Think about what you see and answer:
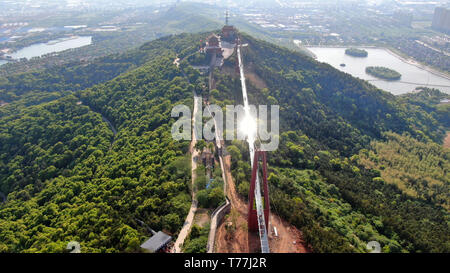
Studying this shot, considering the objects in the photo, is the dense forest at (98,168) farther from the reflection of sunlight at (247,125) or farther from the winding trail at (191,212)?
the reflection of sunlight at (247,125)

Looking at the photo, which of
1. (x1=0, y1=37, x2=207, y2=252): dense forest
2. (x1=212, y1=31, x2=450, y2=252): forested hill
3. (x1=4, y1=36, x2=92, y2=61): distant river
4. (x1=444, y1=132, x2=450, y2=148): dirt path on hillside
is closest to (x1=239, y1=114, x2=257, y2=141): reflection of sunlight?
(x1=212, y1=31, x2=450, y2=252): forested hill

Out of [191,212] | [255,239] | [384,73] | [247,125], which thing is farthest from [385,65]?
[191,212]

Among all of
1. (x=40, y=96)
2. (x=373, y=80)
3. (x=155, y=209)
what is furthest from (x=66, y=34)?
(x=155, y=209)

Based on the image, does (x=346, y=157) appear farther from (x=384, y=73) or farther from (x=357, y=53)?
(x=357, y=53)

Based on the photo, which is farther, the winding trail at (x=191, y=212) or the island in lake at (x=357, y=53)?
the island in lake at (x=357, y=53)

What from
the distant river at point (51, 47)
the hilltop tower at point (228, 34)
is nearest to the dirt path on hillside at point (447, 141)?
the hilltop tower at point (228, 34)

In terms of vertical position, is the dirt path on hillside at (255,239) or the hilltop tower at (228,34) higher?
the hilltop tower at (228,34)
